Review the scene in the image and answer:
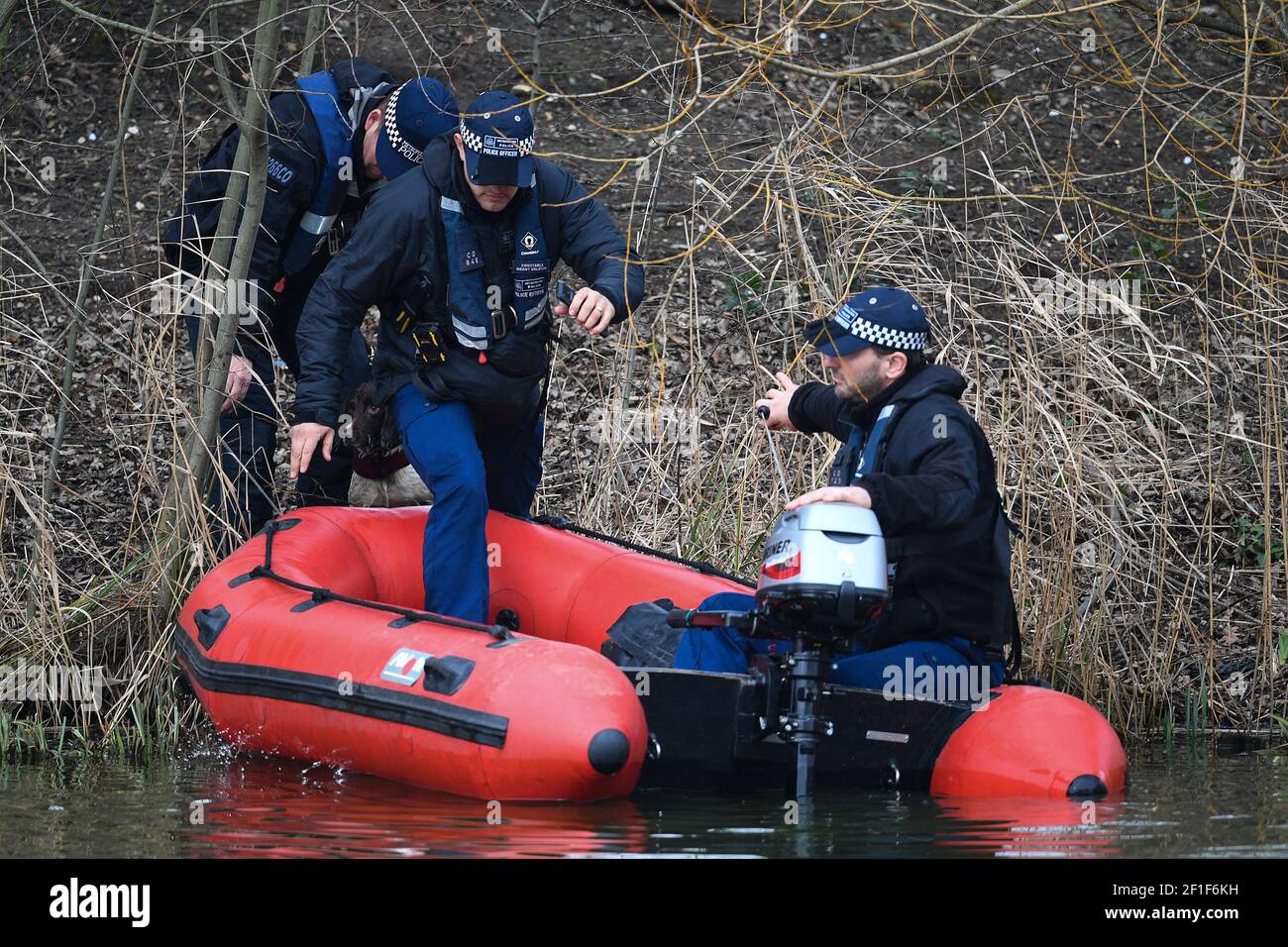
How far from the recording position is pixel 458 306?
4938 mm

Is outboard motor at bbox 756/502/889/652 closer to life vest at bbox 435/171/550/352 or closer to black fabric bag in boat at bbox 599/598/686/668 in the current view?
black fabric bag in boat at bbox 599/598/686/668

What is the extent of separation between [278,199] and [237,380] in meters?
0.63

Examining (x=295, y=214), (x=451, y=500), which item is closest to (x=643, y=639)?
(x=451, y=500)

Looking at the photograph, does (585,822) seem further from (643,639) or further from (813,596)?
(643,639)

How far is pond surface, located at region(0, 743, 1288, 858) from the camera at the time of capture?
356cm

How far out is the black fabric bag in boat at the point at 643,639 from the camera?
15.3 ft

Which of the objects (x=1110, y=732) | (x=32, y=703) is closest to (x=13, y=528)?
(x=32, y=703)

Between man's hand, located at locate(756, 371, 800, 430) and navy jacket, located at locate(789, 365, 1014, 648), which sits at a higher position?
man's hand, located at locate(756, 371, 800, 430)

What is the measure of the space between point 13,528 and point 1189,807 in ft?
15.5

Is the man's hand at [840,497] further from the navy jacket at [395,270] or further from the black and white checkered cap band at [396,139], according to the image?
the black and white checkered cap band at [396,139]

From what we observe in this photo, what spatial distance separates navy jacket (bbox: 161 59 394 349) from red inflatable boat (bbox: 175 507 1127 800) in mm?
1224

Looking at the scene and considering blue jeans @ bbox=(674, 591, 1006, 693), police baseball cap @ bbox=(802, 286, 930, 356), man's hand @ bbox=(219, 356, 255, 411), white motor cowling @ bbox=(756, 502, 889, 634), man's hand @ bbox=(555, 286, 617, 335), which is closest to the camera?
white motor cowling @ bbox=(756, 502, 889, 634)

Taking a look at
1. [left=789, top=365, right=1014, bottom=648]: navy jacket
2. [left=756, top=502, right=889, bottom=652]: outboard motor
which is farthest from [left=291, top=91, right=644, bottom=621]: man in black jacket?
[left=756, top=502, right=889, bottom=652]: outboard motor

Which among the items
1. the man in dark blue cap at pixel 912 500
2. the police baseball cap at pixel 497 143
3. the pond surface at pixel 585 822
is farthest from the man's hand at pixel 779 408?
the pond surface at pixel 585 822
